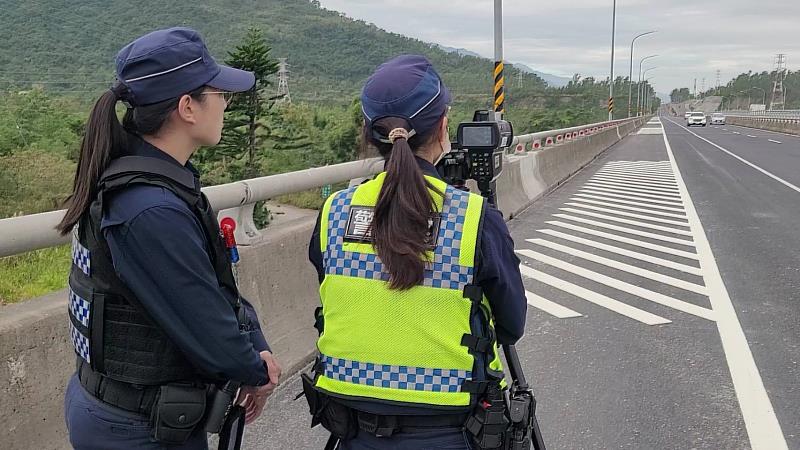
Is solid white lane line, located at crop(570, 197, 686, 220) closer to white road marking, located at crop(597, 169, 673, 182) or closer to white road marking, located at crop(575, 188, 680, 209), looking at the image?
white road marking, located at crop(575, 188, 680, 209)

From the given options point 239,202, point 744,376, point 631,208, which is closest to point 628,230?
point 631,208

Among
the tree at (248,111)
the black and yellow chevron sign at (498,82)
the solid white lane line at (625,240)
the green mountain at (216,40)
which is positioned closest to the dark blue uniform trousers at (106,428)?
the solid white lane line at (625,240)

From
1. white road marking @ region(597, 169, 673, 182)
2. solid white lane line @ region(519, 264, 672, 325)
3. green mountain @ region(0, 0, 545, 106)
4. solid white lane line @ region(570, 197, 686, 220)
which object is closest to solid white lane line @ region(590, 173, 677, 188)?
white road marking @ region(597, 169, 673, 182)

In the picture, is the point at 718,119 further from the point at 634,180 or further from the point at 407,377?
the point at 407,377

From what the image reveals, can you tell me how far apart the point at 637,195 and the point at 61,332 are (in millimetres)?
13162

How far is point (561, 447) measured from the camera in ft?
12.1

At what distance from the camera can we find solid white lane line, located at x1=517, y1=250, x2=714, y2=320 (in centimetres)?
609

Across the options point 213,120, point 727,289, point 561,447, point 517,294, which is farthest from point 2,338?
point 727,289

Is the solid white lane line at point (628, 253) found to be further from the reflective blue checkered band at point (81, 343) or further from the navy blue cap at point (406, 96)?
the reflective blue checkered band at point (81, 343)

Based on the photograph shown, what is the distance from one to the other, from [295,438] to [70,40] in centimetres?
10394

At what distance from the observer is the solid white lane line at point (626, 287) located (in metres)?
6.09

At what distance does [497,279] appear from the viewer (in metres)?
1.94

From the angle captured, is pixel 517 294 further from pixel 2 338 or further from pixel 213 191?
pixel 213 191

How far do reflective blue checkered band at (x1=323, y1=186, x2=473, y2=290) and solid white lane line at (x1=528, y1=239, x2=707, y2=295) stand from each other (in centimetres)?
539
